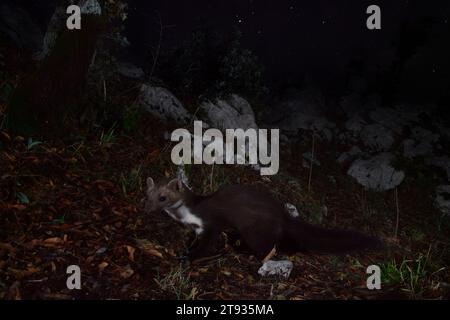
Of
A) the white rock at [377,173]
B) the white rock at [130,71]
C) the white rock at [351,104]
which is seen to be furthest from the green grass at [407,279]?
the white rock at [351,104]

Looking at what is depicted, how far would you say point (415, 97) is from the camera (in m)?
17.6

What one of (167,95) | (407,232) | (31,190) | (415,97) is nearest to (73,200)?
(31,190)

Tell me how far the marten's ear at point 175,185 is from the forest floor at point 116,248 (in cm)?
44

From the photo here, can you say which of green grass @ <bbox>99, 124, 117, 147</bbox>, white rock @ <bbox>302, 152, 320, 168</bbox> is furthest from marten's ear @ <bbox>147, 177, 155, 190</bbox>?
white rock @ <bbox>302, 152, 320, 168</bbox>

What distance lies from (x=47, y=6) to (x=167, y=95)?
866 centimetres

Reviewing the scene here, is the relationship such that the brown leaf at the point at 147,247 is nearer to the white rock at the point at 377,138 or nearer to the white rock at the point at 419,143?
the white rock at the point at 419,143

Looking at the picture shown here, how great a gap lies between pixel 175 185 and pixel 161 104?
4.97 metres

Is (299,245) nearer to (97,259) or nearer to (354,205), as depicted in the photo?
(97,259)

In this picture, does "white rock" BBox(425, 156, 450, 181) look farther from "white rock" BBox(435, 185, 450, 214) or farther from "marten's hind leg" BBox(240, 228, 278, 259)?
"marten's hind leg" BBox(240, 228, 278, 259)

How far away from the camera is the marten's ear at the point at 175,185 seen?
16.0 ft

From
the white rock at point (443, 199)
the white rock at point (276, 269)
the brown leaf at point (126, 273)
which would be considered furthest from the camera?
the white rock at point (443, 199)

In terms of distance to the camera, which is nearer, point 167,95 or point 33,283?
point 33,283

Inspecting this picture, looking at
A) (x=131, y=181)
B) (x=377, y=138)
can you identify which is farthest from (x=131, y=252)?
(x=377, y=138)

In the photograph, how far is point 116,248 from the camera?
4355 mm
